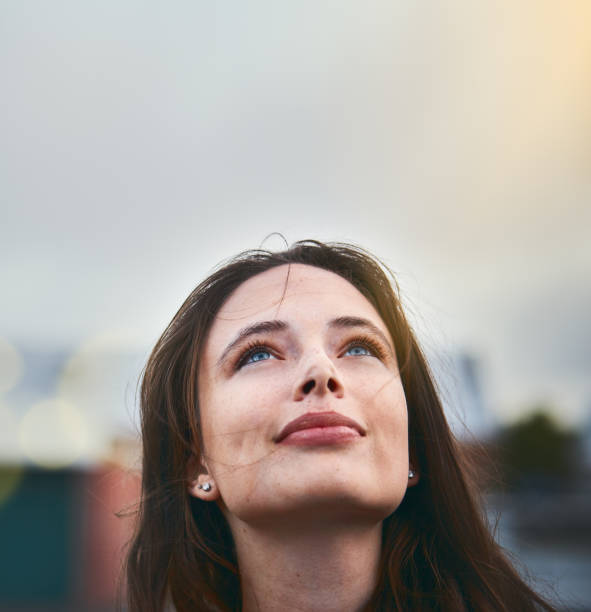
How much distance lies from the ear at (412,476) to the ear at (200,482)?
940 millimetres

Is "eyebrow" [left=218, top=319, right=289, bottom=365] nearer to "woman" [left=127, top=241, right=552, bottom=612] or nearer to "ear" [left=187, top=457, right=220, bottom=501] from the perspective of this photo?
"woman" [left=127, top=241, right=552, bottom=612]

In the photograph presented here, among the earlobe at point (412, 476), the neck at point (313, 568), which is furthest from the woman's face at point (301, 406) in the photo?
the earlobe at point (412, 476)

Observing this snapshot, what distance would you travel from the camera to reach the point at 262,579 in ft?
8.66

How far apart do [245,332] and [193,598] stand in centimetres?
127

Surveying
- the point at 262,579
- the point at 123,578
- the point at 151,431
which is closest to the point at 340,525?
the point at 262,579

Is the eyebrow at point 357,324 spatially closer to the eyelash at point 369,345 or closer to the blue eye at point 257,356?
the eyelash at point 369,345

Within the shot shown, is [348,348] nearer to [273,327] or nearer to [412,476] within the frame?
[273,327]

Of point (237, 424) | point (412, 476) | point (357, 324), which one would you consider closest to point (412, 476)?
point (412, 476)

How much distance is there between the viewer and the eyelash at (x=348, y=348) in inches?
108

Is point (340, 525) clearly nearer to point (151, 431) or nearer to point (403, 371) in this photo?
point (403, 371)

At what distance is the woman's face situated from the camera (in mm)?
2395

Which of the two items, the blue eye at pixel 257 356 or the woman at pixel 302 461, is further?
the blue eye at pixel 257 356

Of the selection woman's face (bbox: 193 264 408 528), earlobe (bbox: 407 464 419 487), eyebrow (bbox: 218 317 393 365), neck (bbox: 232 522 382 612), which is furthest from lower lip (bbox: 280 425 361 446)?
earlobe (bbox: 407 464 419 487)

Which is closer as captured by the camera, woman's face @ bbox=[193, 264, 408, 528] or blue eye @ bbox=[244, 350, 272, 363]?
woman's face @ bbox=[193, 264, 408, 528]
